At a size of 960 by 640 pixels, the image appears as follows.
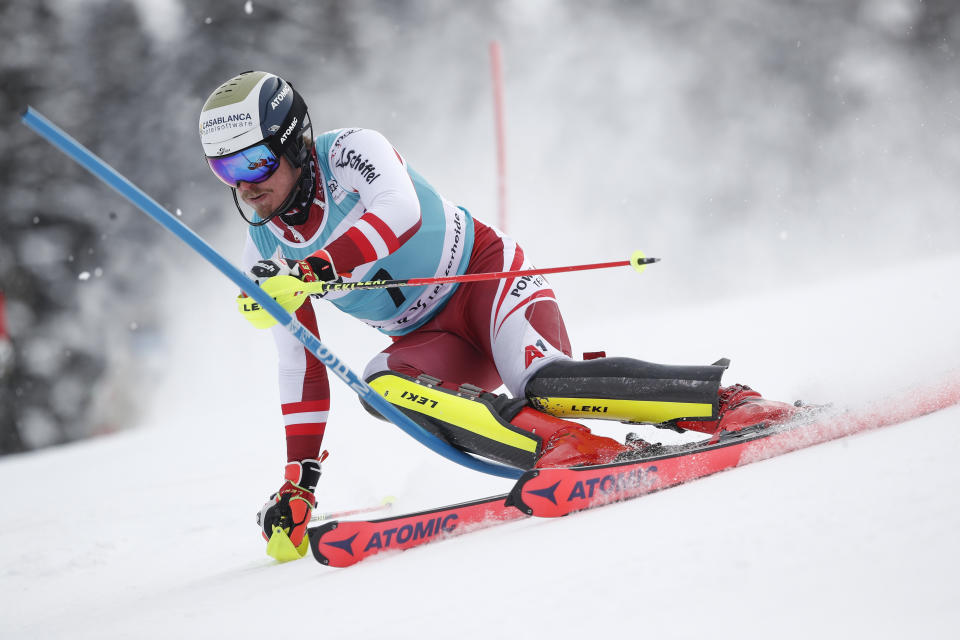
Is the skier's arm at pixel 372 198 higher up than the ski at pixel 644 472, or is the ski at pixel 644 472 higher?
the skier's arm at pixel 372 198

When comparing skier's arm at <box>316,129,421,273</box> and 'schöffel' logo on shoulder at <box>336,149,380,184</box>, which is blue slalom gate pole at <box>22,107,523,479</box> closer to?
skier's arm at <box>316,129,421,273</box>

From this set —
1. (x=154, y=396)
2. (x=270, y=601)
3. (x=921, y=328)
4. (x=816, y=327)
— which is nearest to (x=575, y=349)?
(x=816, y=327)

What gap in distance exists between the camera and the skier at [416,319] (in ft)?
7.02

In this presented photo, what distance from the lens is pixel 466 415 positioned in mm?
2207

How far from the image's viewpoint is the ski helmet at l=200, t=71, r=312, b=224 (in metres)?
2.34

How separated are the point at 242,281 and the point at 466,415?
685 millimetres

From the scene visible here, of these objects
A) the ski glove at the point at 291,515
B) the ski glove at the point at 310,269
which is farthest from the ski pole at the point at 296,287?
the ski glove at the point at 291,515

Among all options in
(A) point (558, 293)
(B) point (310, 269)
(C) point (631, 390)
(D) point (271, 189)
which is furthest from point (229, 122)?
(A) point (558, 293)

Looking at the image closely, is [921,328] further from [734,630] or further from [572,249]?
[572,249]

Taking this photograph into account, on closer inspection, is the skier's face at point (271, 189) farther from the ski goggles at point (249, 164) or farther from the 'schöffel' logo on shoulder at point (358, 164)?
the 'schöffel' logo on shoulder at point (358, 164)

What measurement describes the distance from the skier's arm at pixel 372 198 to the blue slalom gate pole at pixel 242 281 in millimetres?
212

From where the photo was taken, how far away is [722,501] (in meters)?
1.56

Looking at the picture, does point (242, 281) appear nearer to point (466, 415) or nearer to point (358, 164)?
point (358, 164)

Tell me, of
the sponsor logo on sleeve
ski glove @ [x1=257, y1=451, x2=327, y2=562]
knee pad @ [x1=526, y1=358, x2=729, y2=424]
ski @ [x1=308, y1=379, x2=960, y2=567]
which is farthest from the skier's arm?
ski glove @ [x1=257, y1=451, x2=327, y2=562]
